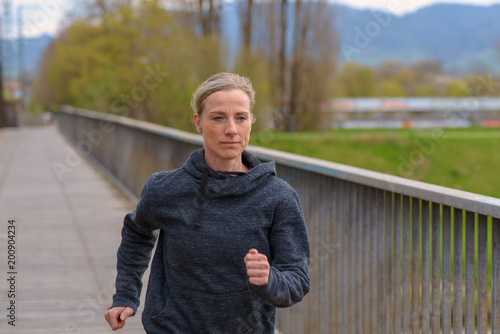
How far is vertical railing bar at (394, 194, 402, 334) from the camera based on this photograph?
157 inches

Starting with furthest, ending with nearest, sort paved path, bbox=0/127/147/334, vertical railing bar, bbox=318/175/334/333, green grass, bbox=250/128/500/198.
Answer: green grass, bbox=250/128/500/198 → paved path, bbox=0/127/147/334 → vertical railing bar, bbox=318/175/334/333

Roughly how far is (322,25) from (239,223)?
4653cm

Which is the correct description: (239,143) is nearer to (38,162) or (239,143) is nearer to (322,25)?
(38,162)

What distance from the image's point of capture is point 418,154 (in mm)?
44688

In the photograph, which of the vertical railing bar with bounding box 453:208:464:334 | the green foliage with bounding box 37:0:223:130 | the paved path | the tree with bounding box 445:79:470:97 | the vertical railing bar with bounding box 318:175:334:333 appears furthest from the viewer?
the tree with bounding box 445:79:470:97

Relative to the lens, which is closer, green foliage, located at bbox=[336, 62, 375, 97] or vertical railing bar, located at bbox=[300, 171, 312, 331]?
vertical railing bar, located at bbox=[300, 171, 312, 331]

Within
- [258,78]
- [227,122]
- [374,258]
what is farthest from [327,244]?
[258,78]

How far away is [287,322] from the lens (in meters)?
5.55

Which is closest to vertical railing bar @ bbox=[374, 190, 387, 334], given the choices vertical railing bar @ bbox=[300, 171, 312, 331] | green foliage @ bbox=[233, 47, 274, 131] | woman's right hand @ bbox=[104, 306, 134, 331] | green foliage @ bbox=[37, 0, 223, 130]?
vertical railing bar @ bbox=[300, 171, 312, 331]

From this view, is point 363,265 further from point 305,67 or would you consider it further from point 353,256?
point 305,67

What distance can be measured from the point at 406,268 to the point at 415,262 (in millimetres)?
99

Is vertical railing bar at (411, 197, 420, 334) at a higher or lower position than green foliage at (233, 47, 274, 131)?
lower

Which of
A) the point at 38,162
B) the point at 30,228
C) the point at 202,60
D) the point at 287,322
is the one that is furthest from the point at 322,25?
the point at 287,322

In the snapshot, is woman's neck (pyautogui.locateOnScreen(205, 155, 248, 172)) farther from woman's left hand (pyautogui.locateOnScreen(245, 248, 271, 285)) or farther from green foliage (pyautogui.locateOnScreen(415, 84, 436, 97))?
green foliage (pyautogui.locateOnScreen(415, 84, 436, 97))
